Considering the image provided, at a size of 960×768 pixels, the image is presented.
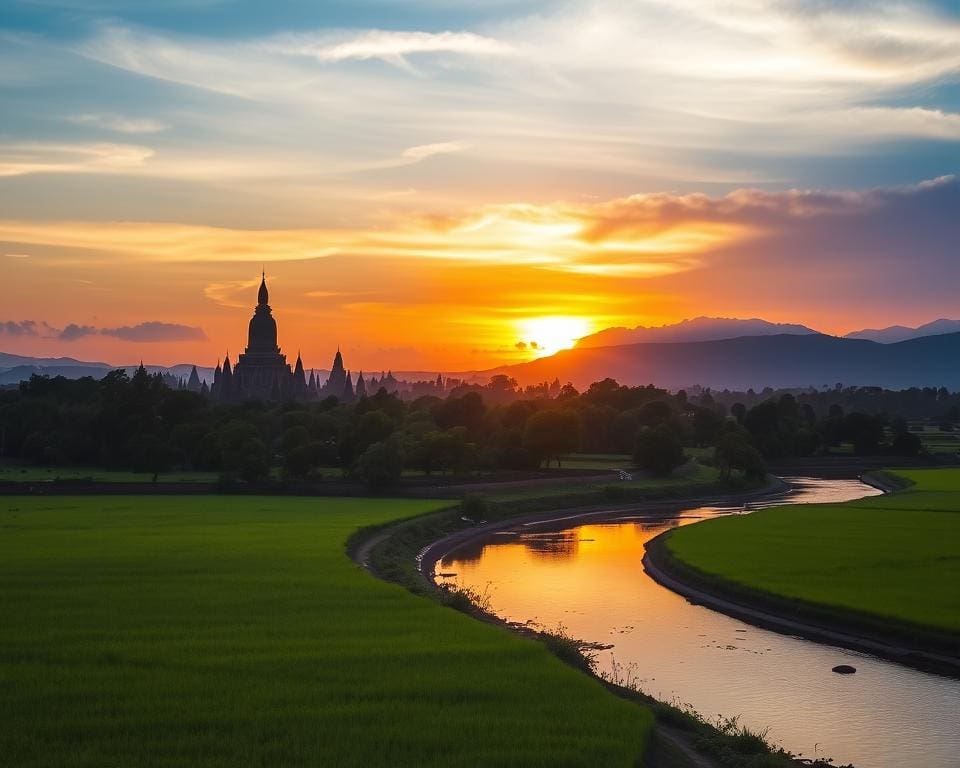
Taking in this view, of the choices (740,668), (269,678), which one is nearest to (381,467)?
(740,668)

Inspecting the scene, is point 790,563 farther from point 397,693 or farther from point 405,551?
point 397,693

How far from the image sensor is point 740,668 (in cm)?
2595

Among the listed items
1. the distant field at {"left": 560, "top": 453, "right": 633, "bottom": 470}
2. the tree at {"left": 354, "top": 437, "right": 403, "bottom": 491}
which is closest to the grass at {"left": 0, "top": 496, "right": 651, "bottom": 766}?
the tree at {"left": 354, "top": 437, "right": 403, "bottom": 491}

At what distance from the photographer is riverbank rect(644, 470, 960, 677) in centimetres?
2764

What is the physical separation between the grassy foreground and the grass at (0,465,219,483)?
145 feet

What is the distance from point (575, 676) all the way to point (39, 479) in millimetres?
64990

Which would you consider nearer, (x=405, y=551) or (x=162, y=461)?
(x=405, y=551)

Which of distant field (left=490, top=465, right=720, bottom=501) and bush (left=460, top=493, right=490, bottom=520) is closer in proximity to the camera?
bush (left=460, top=493, right=490, bottom=520)

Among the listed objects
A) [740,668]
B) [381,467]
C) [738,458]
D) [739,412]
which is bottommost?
[740,668]

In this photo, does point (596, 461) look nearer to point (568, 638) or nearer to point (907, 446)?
point (907, 446)

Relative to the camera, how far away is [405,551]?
46688 mm

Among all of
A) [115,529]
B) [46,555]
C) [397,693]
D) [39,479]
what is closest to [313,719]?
[397,693]

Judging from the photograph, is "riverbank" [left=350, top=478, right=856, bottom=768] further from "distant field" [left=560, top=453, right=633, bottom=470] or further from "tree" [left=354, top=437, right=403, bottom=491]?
"distant field" [left=560, top=453, right=633, bottom=470]

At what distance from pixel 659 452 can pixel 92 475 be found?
48.4 metres
